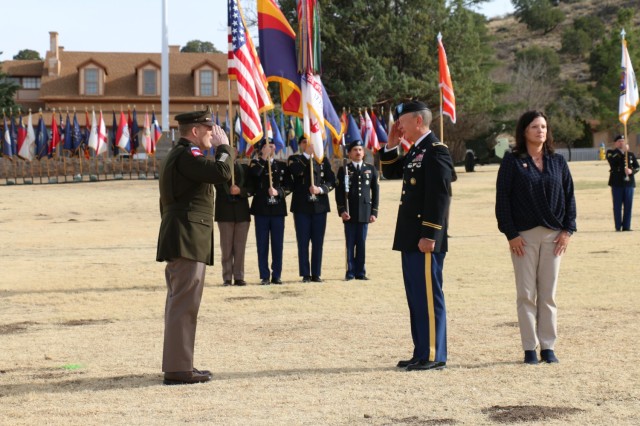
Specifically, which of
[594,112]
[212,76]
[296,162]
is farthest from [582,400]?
[594,112]

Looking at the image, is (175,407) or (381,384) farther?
(381,384)

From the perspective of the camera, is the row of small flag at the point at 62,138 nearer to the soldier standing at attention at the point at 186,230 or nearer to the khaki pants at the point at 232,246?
the khaki pants at the point at 232,246

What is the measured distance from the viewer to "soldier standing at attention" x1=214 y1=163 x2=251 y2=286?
14.5 meters

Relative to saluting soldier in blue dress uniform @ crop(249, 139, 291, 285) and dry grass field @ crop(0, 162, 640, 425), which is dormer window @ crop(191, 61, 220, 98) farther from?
saluting soldier in blue dress uniform @ crop(249, 139, 291, 285)

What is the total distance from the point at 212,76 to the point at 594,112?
34604 mm

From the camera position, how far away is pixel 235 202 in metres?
14.6

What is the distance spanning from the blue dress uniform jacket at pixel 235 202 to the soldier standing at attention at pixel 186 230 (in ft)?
21.6

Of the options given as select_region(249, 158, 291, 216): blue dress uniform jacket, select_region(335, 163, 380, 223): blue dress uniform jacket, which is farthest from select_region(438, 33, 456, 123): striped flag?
select_region(249, 158, 291, 216): blue dress uniform jacket

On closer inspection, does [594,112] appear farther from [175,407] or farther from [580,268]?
[175,407]

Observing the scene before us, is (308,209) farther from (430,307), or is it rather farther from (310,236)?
(430,307)

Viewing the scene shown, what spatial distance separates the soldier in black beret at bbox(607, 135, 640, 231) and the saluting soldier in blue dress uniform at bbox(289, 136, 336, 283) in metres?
9.35

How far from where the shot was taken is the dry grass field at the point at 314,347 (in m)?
6.68

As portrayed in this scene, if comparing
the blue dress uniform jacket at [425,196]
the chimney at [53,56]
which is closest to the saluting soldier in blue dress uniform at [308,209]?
the blue dress uniform jacket at [425,196]

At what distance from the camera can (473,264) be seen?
16406mm
